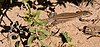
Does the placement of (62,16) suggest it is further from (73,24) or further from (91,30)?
(91,30)

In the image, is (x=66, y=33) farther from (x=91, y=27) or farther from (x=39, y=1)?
(x=39, y=1)

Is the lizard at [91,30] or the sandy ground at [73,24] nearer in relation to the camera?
the sandy ground at [73,24]

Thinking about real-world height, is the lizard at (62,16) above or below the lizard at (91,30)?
above

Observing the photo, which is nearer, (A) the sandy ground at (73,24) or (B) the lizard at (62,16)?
(A) the sandy ground at (73,24)

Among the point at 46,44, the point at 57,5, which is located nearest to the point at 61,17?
the point at 57,5

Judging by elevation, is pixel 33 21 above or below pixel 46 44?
above

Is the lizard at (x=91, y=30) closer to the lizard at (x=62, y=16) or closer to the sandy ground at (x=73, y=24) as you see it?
the sandy ground at (x=73, y=24)

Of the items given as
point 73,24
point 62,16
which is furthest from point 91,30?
point 62,16

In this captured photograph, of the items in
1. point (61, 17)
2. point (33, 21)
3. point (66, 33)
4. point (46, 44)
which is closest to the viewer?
point (33, 21)

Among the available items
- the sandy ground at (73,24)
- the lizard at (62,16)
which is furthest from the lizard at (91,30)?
the lizard at (62,16)

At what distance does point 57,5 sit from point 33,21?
0.73 m

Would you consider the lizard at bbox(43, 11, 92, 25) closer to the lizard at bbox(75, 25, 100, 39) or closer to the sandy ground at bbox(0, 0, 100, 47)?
the sandy ground at bbox(0, 0, 100, 47)

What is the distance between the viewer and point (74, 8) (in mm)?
2764

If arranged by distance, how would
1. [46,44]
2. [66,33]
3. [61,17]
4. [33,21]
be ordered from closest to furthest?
[33,21] → [46,44] → [66,33] → [61,17]
